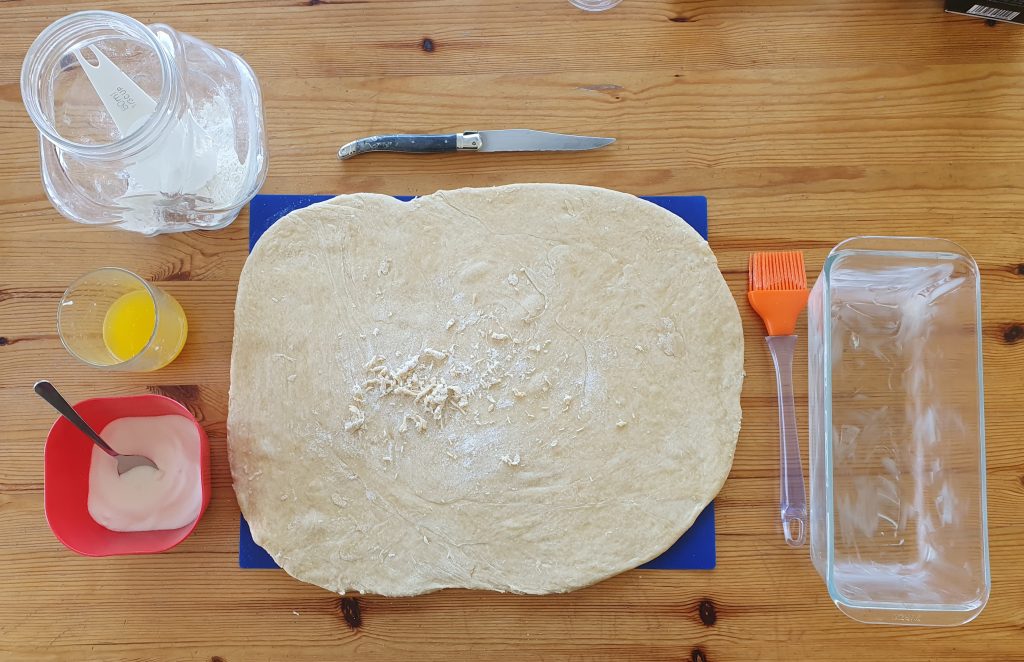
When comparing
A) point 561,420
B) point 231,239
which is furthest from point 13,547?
point 561,420

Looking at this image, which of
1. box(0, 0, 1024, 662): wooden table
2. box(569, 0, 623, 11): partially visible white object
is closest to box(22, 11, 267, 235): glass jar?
box(0, 0, 1024, 662): wooden table

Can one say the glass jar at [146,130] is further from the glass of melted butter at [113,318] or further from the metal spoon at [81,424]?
the metal spoon at [81,424]

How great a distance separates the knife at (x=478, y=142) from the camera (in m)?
1.27

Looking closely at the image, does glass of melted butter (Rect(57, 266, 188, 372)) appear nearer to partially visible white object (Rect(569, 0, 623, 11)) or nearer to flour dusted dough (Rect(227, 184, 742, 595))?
flour dusted dough (Rect(227, 184, 742, 595))

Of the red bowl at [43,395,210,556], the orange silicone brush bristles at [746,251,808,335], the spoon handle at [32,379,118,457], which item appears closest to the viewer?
the spoon handle at [32,379,118,457]

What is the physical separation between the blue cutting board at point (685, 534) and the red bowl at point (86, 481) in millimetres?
147

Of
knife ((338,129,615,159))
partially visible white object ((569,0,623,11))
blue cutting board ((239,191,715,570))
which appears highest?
partially visible white object ((569,0,623,11))

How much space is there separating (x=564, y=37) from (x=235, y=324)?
2.82ft

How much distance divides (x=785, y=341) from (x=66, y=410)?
1.27m

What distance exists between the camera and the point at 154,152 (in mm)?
1061

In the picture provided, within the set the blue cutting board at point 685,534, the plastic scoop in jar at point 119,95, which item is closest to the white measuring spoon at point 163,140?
the plastic scoop in jar at point 119,95

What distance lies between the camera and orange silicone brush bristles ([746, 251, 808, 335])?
1.23 m

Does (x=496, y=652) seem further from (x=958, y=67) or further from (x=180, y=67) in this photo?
(x=958, y=67)

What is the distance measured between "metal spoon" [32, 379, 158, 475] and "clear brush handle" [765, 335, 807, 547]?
118cm
